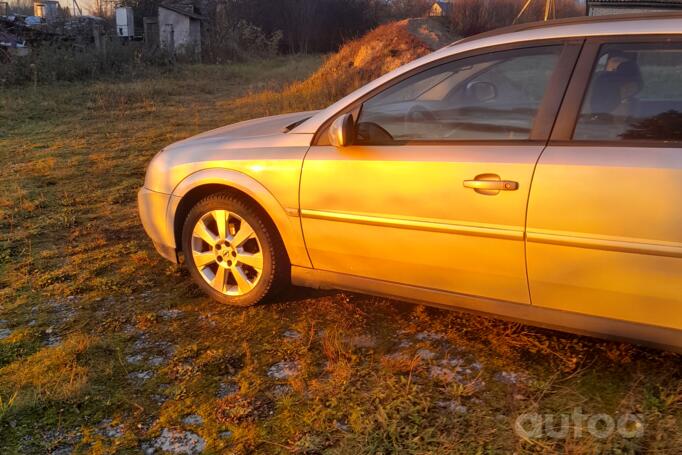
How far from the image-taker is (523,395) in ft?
9.09

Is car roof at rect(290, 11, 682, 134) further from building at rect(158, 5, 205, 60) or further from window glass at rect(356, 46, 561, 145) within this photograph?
building at rect(158, 5, 205, 60)

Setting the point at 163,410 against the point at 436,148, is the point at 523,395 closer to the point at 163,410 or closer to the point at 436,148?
the point at 436,148

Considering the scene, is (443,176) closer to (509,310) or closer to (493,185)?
(493,185)

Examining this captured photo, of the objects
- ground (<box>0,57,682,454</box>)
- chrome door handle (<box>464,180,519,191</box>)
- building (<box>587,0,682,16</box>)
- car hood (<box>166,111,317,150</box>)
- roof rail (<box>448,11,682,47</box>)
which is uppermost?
building (<box>587,0,682,16</box>)

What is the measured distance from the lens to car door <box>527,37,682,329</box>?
2.45m

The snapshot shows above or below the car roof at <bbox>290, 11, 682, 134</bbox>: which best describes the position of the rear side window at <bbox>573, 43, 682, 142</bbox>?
below

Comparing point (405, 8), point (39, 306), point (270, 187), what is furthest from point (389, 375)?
point (405, 8)

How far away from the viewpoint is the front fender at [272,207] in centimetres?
341

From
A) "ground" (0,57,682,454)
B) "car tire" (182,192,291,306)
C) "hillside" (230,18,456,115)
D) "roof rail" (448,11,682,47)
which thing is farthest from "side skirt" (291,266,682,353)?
"hillside" (230,18,456,115)

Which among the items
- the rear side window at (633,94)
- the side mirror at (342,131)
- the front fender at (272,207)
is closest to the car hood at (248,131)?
the front fender at (272,207)

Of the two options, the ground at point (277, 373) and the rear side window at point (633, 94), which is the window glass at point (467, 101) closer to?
the rear side window at point (633, 94)

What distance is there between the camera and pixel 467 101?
313cm

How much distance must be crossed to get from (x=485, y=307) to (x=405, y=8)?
40.2 meters

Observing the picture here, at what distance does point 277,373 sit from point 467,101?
1727 millimetres
